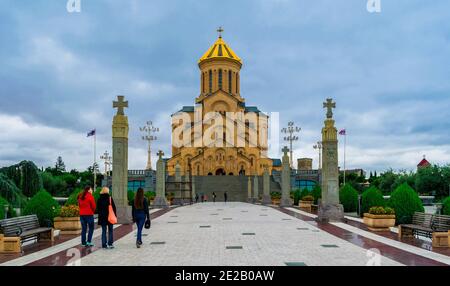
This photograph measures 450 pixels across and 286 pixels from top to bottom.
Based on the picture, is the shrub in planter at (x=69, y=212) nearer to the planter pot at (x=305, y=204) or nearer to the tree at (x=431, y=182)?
the planter pot at (x=305, y=204)

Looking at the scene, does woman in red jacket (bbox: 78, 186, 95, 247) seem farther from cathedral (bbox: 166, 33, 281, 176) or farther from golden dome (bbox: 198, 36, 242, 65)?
golden dome (bbox: 198, 36, 242, 65)

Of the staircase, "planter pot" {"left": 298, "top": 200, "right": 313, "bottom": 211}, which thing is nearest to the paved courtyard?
"planter pot" {"left": 298, "top": 200, "right": 313, "bottom": 211}

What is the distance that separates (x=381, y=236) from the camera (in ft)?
42.9

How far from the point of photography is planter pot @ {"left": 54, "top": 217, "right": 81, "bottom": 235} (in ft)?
45.5

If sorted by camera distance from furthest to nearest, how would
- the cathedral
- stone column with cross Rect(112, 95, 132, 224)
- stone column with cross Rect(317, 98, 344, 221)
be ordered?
the cathedral
stone column with cross Rect(317, 98, 344, 221)
stone column with cross Rect(112, 95, 132, 224)

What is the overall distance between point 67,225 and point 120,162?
4121 millimetres

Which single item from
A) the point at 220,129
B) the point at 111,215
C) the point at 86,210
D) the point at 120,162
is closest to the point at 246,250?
the point at 111,215

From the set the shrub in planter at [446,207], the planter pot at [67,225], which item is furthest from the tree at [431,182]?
the planter pot at [67,225]

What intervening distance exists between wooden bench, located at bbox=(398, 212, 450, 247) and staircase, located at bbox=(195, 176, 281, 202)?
3585cm

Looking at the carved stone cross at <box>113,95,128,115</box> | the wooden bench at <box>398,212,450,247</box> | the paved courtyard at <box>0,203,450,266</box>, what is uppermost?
the carved stone cross at <box>113,95,128,115</box>

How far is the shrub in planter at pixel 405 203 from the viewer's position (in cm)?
1466

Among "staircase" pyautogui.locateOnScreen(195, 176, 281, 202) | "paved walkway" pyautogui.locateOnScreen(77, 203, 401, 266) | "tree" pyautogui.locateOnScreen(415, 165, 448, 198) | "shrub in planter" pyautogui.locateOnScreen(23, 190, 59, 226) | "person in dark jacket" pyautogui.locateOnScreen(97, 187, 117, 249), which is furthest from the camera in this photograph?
"staircase" pyautogui.locateOnScreen(195, 176, 281, 202)

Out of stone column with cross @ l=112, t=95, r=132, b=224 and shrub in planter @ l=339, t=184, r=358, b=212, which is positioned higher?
stone column with cross @ l=112, t=95, r=132, b=224
